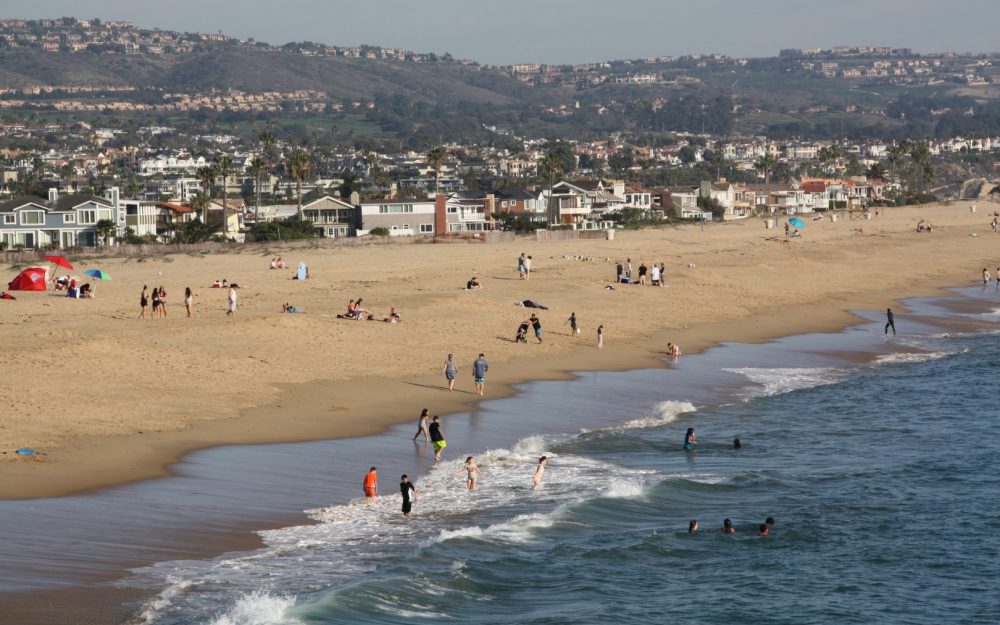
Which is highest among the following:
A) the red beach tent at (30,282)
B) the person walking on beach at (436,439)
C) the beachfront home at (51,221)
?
the beachfront home at (51,221)

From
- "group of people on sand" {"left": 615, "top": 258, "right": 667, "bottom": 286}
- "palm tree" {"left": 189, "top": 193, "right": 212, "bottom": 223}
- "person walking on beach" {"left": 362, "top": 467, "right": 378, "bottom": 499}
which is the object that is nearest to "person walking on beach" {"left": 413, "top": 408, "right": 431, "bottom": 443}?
"person walking on beach" {"left": 362, "top": 467, "right": 378, "bottom": 499}

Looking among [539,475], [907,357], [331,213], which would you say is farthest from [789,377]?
[331,213]

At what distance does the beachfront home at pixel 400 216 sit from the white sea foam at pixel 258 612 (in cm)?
7901

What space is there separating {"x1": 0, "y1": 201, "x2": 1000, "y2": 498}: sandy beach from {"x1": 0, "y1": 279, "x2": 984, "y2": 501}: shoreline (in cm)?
7

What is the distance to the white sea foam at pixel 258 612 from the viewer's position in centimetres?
1664

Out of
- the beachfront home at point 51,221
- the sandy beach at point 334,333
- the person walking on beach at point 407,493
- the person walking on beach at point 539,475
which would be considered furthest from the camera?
the beachfront home at point 51,221

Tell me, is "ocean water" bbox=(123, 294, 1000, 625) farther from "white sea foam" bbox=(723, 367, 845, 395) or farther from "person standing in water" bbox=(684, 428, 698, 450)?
"white sea foam" bbox=(723, 367, 845, 395)

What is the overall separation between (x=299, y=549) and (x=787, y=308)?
3578cm

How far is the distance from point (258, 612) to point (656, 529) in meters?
7.87

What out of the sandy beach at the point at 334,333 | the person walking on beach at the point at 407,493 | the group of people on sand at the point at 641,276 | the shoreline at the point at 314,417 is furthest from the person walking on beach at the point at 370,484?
the group of people on sand at the point at 641,276

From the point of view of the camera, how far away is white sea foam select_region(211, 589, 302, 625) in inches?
655

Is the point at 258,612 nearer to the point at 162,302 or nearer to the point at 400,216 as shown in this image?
the point at 162,302

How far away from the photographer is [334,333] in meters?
37.7

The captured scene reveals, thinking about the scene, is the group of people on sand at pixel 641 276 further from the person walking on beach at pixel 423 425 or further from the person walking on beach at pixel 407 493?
the person walking on beach at pixel 407 493
